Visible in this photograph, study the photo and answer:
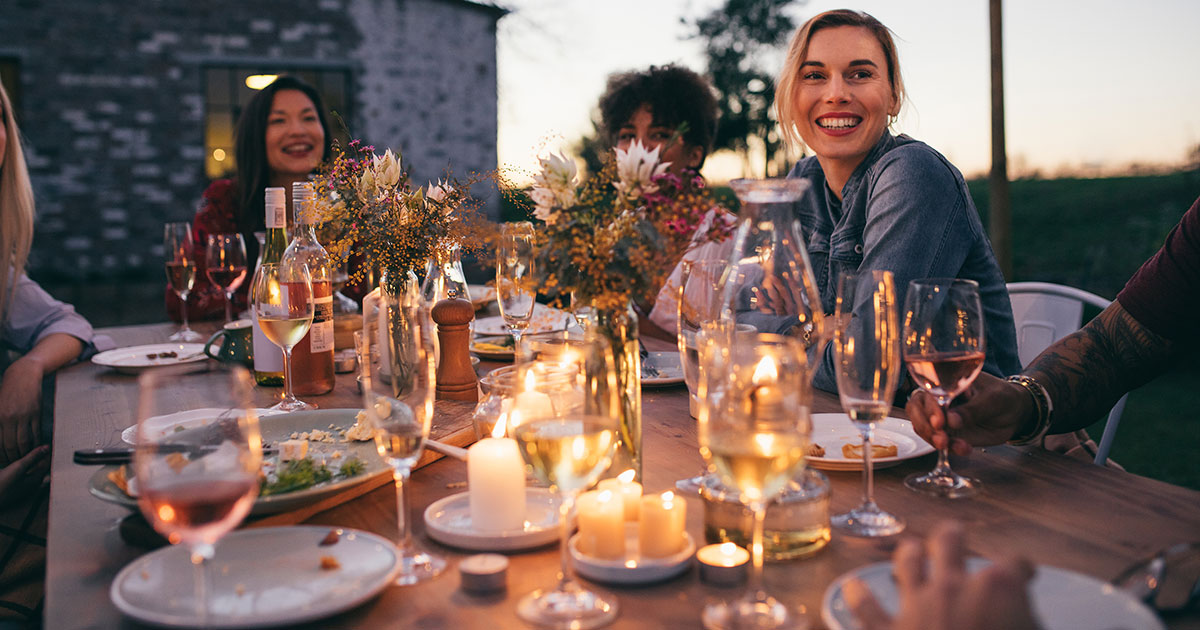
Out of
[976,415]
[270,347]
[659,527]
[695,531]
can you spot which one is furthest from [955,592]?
[270,347]

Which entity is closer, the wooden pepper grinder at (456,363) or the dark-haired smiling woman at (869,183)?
the wooden pepper grinder at (456,363)

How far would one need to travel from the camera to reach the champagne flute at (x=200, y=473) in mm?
791

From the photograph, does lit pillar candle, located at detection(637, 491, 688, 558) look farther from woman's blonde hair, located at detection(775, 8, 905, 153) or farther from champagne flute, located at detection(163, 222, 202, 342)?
champagne flute, located at detection(163, 222, 202, 342)

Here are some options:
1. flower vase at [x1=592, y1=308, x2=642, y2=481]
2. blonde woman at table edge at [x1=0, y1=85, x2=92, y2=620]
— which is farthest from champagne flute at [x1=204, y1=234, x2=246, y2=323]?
flower vase at [x1=592, y1=308, x2=642, y2=481]

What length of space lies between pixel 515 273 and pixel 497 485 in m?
0.77

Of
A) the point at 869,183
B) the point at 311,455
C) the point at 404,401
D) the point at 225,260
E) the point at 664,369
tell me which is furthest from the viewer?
the point at 225,260

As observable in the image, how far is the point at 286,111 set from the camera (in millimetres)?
3820

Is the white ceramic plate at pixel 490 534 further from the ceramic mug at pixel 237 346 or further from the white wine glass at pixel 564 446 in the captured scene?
the ceramic mug at pixel 237 346

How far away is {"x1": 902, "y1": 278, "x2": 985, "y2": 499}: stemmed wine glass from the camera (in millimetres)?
1274

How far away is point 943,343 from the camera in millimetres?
1281

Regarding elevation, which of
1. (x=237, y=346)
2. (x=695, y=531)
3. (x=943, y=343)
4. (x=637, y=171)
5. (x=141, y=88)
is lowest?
(x=695, y=531)

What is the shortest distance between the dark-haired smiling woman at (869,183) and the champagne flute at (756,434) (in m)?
1.02

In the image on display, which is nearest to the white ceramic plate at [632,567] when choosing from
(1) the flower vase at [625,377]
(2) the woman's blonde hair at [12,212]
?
A: (1) the flower vase at [625,377]

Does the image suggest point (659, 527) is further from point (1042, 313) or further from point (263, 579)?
point (1042, 313)
